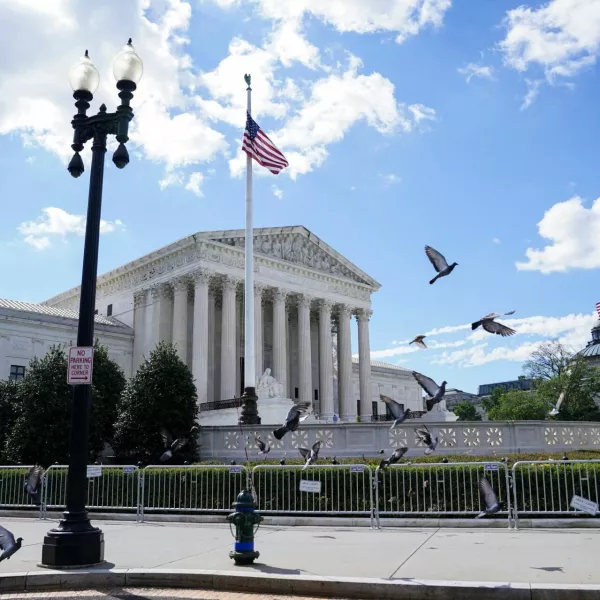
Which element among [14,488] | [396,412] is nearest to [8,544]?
[396,412]

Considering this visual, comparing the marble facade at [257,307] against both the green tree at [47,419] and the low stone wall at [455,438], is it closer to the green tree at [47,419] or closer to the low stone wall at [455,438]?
the green tree at [47,419]

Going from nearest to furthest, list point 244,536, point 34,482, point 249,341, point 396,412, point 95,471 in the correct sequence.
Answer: point 244,536 < point 396,412 < point 95,471 < point 34,482 < point 249,341

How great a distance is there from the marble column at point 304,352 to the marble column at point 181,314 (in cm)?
1073

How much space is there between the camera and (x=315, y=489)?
55.2 ft

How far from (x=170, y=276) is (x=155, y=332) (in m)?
4.95

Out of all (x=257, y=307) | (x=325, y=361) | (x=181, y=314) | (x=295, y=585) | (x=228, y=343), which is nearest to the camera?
(x=295, y=585)

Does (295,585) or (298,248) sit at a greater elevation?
(298,248)

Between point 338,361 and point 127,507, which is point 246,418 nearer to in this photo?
point 127,507

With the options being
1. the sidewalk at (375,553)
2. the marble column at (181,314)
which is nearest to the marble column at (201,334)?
the marble column at (181,314)

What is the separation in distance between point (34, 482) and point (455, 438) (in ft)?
45.1

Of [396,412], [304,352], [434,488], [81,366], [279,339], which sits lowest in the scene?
[434,488]

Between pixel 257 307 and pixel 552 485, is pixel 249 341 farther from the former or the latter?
pixel 257 307

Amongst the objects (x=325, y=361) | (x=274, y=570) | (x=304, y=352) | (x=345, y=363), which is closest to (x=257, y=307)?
(x=304, y=352)

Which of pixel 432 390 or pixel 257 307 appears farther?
pixel 257 307
